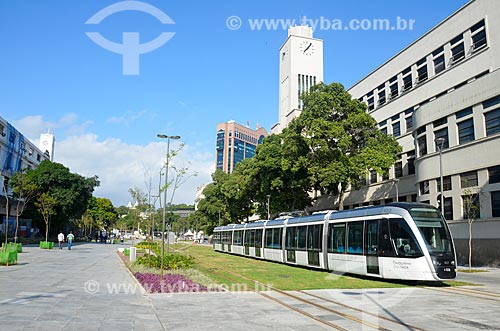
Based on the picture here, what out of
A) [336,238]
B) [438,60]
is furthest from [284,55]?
[336,238]

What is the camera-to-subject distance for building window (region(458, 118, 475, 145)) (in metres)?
28.9

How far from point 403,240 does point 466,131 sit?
53.7ft

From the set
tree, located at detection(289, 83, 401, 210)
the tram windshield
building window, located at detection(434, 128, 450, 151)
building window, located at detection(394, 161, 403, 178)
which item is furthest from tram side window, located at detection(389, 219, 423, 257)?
building window, located at detection(394, 161, 403, 178)

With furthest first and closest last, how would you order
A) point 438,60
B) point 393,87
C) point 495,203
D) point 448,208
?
point 393,87
point 438,60
point 448,208
point 495,203

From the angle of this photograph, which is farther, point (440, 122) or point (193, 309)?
point (440, 122)

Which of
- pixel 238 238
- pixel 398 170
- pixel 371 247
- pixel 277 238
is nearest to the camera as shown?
pixel 371 247

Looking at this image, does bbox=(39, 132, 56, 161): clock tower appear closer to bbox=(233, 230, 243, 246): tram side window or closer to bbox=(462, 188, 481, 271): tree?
bbox=(233, 230, 243, 246): tram side window

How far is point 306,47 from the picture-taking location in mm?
89312

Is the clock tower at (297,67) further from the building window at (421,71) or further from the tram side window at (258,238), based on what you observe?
the tram side window at (258,238)

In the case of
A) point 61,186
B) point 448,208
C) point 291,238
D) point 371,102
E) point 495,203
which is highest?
point 371,102

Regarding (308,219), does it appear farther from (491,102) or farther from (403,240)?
(491,102)

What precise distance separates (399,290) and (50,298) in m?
11.1

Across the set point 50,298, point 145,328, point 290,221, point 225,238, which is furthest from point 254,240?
point 145,328

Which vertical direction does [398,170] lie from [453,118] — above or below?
below
